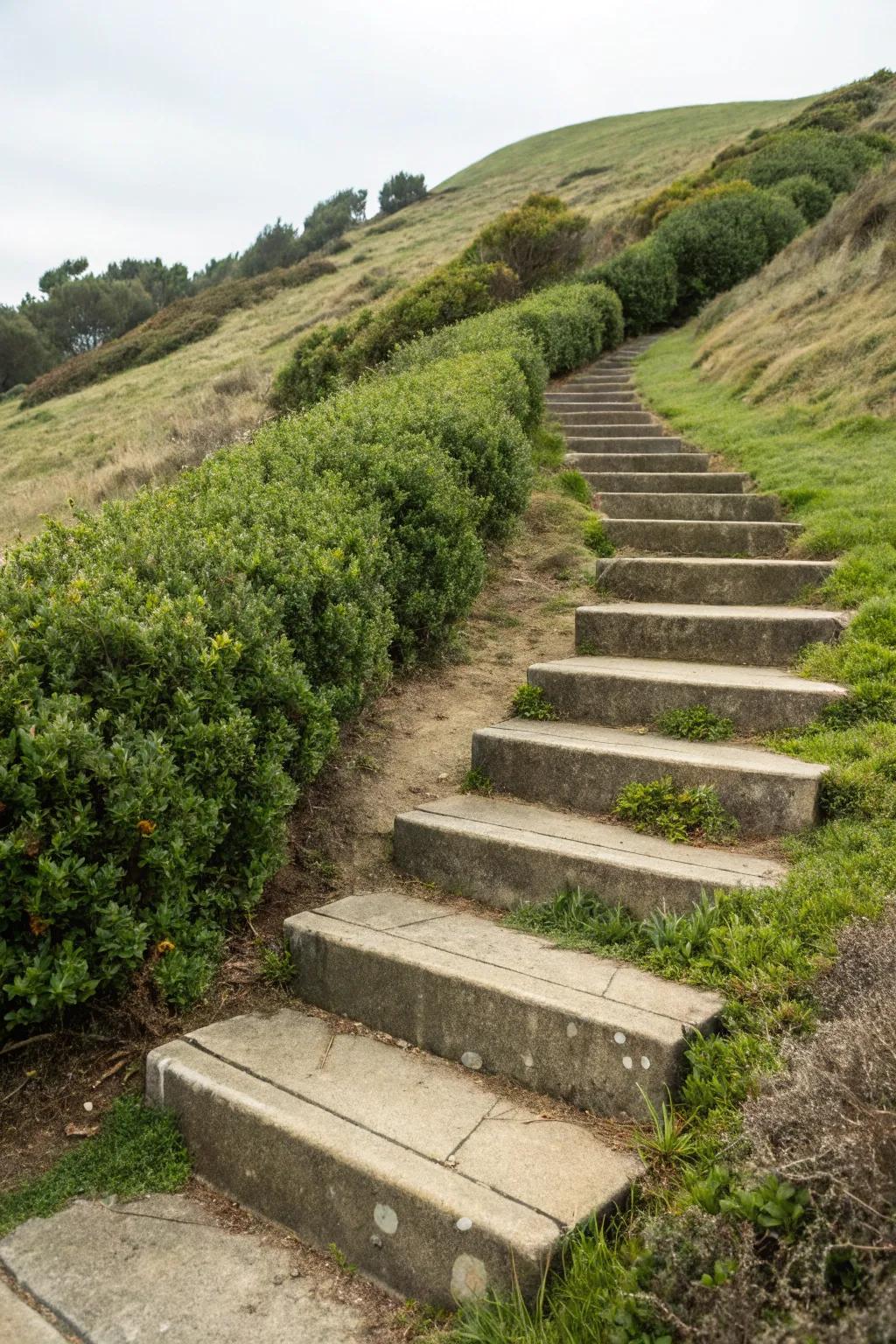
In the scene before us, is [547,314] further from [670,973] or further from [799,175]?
[799,175]

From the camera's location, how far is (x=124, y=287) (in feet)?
185

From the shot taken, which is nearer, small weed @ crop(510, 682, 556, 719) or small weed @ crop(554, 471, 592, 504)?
small weed @ crop(510, 682, 556, 719)

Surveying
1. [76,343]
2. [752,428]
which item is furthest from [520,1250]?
[76,343]

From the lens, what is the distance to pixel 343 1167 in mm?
2434

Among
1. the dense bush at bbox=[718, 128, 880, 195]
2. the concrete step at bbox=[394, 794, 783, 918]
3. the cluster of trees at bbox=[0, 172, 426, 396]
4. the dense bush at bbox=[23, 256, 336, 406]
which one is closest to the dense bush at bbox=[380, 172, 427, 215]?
the cluster of trees at bbox=[0, 172, 426, 396]

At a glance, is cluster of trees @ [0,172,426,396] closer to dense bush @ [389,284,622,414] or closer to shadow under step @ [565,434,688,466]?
dense bush @ [389,284,622,414]

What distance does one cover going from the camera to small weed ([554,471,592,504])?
8.37 m

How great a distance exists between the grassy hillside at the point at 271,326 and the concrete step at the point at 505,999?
12.0 metres

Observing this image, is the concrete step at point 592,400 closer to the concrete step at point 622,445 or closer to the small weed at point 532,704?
the concrete step at point 622,445

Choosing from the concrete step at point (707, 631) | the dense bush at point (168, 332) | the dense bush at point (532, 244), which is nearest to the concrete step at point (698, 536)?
the concrete step at point (707, 631)

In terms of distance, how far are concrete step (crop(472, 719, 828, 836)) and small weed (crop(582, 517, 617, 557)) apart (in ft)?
9.21

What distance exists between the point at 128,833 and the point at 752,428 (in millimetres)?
8043

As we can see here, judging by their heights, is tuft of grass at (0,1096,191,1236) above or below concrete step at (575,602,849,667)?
below

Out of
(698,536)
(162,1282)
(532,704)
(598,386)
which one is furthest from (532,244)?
(162,1282)
